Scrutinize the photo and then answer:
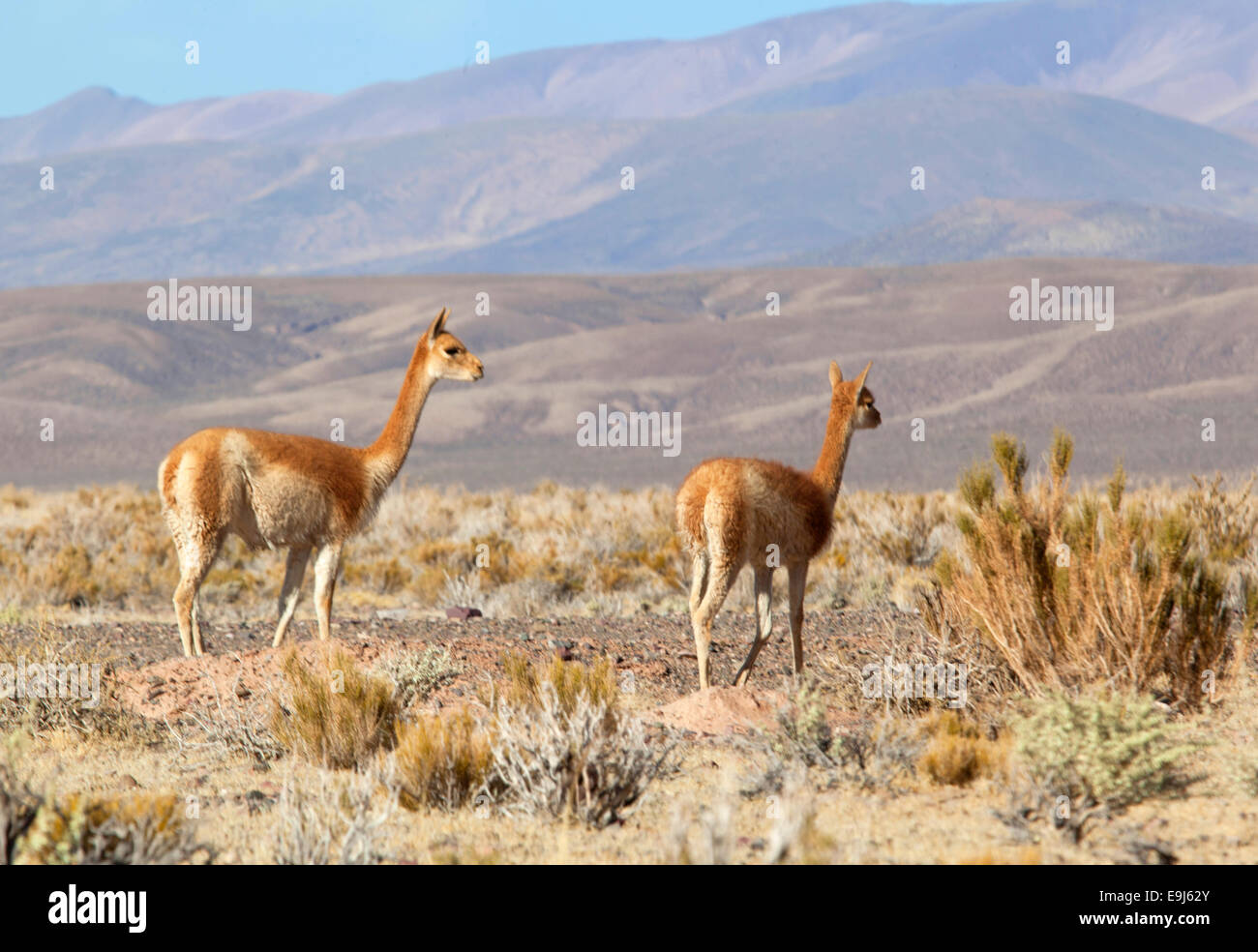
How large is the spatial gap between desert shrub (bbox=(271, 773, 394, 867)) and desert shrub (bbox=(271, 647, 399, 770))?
122 cm

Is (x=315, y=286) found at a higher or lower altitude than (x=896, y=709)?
higher

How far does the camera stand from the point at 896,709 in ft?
25.1

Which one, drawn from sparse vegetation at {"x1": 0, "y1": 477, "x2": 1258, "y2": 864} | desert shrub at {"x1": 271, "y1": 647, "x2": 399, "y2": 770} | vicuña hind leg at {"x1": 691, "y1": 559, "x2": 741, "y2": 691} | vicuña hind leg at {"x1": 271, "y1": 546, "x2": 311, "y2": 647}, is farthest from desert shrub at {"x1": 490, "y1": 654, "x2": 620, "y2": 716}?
vicuña hind leg at {"x1": 271, "y1": 546, "x2": 311, "y2": 647}

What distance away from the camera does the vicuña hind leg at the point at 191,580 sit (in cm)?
879

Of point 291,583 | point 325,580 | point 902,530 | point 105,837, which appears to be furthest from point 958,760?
point 902,530

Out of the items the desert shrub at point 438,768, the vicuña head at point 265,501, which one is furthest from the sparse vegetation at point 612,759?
the vicuña head at point 265,501

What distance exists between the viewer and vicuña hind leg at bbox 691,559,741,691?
316 inches

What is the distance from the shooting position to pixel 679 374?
55125 millimetres

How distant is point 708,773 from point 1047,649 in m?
1.97

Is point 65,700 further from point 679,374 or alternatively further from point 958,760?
point 679,374

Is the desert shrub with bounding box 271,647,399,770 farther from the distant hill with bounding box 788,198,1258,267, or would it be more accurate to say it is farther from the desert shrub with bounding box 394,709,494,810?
the distant hill with bounding box 788,198,1258,267

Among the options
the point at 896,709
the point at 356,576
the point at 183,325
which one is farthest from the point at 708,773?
the point at 183,325
